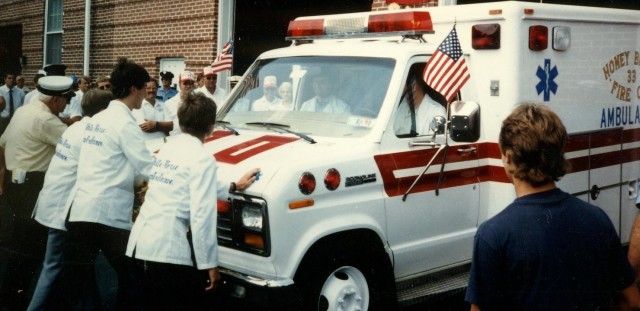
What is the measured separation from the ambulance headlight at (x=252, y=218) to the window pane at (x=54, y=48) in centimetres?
1648

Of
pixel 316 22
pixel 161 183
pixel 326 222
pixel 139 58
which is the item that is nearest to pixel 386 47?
pixel 316 22

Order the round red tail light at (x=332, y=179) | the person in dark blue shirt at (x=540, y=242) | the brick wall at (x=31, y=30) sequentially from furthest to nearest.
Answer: the brick wall at (x=31, y=30) < the round red tail light at (x=332, y=179) < the person in dark blue shirt at (x=540, y=242)

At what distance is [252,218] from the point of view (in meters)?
4.61

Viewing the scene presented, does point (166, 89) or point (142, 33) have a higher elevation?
point (142, 33)

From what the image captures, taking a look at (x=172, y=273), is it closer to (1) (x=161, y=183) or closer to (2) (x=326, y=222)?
(1) (x=161, y=183)

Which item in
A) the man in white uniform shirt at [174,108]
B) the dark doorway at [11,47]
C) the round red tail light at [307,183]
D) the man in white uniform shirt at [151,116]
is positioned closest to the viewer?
the round red tail light at [307,183]

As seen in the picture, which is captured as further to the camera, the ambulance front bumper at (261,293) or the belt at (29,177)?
the belt at (29,177)

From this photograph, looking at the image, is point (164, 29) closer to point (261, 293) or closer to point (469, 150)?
point (469, 150)

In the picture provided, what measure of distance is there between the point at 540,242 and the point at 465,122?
2.60 meters

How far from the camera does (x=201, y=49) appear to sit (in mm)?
14195

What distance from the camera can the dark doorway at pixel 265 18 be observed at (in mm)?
14797

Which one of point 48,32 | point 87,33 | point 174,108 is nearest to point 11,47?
point 48,32

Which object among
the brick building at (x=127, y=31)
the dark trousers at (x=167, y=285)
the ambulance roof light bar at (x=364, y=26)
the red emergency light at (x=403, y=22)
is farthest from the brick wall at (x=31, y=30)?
the dark trousers at (x=167, y=285)

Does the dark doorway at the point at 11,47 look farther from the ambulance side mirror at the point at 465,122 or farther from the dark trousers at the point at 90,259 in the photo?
the ambulance side mirror at the point at 465,122
